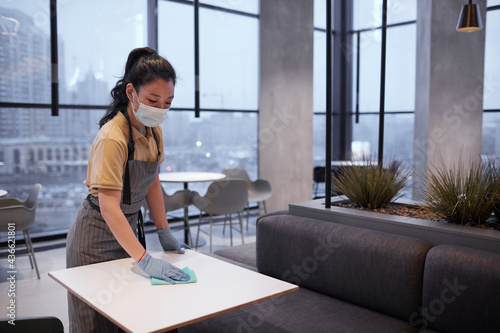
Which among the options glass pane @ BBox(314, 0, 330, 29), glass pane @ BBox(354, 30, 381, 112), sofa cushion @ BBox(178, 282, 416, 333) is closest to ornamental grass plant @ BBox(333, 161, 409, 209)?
sofa cushion @ BBox(178, 282, 416, 333)

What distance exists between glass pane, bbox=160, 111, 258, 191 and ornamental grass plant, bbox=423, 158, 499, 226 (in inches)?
184

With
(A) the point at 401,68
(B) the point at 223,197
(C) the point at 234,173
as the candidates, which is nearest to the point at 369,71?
(A) the point at 401,68

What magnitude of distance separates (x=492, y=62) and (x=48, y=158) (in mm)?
6448

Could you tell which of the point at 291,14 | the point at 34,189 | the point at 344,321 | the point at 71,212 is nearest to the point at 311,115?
the point at 291,14

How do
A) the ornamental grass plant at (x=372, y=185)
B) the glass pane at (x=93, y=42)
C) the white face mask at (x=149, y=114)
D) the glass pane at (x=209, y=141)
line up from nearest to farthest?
the white face mask at (x=149, y=114) < the ornamental grass plant at (x=372, y=185) < the glass pane at (x=93, y=42) < the glass pane at (x=209, y=141)

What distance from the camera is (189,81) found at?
6715 millimetres

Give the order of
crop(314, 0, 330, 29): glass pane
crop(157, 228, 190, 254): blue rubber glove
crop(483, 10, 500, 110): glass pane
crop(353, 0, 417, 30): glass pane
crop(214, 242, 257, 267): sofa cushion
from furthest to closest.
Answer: crop(314, 0, 330, 29): glass pane < crop(353, 0, 417, 30): glass pane < crop(483, 10, 500, 110): glass pane < crop(214, 242, 257, 267): sofa cushion < crop(157, 228, 190, 254): blue rubber glove

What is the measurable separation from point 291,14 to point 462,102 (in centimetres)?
291

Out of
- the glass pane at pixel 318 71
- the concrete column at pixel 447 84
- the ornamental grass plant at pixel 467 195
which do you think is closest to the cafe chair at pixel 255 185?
the concrete column at pixel 447 84

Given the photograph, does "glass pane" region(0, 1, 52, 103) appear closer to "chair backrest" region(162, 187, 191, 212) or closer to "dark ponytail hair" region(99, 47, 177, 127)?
"chair backrest" region(162, 187, 191, 212)

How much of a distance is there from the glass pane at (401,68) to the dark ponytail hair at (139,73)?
6.88m

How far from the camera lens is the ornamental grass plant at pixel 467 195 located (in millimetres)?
2357

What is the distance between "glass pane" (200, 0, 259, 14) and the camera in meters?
6.94

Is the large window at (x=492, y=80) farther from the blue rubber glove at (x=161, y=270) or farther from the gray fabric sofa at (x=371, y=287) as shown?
the blue rubber glove at (x=161, y=270)
